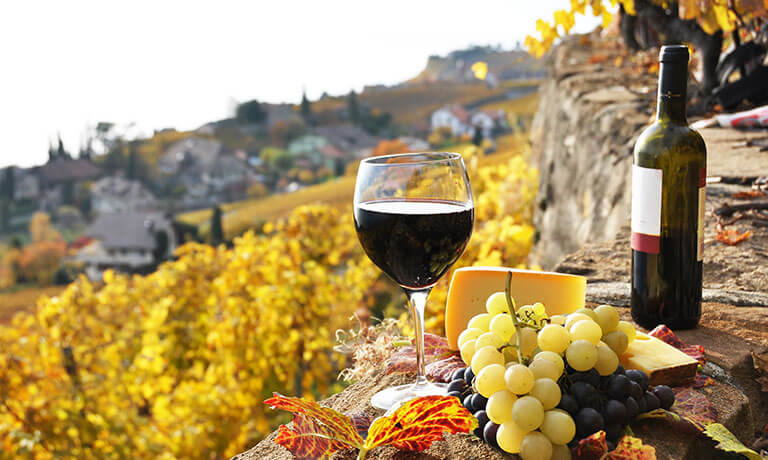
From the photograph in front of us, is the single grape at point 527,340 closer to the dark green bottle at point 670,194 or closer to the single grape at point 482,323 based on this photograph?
the single grape at point 482,323

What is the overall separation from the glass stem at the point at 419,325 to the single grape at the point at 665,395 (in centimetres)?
39

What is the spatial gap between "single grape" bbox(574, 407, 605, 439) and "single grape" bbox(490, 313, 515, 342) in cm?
16

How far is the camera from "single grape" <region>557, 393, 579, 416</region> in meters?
0.96

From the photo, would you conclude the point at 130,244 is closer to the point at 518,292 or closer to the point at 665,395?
the point at 518,292

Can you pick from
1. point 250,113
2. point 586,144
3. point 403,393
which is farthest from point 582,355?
point 250,113

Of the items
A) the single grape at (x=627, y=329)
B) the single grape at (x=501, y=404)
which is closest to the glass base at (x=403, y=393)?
the single grape at (x=501, y=404)

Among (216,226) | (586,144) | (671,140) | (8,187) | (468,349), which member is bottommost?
(216,226)

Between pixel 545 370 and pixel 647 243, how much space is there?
1.88 ft

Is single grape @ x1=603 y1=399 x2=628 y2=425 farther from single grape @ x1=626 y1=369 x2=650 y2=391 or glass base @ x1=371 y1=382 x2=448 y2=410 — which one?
glass base @ x1=371 y1=382 x2=448 y2=410

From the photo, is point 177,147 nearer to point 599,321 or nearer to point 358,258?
point 358,258

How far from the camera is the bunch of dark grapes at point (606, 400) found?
37.5 inches

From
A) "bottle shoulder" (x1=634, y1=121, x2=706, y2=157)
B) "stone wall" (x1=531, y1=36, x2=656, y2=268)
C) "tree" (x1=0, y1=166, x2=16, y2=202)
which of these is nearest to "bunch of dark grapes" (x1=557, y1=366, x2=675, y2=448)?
"bottle shoulder" (x1=634, y1=121, x2=706, y2=157)

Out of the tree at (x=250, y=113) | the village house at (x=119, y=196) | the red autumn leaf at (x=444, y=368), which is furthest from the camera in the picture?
the village house at (x=119, y=196)

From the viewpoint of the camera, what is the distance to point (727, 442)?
965mm
